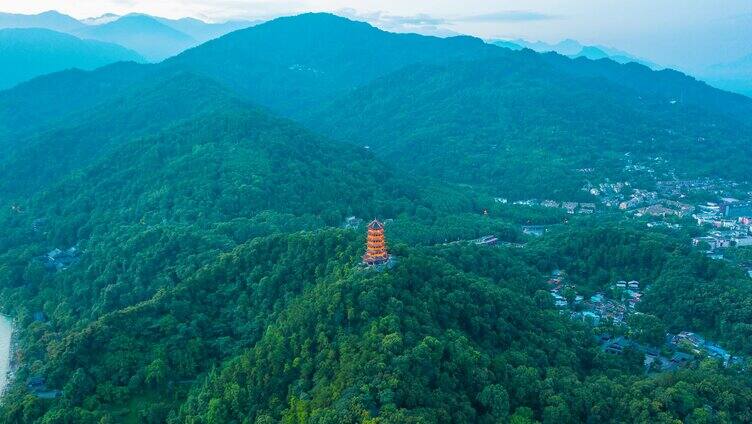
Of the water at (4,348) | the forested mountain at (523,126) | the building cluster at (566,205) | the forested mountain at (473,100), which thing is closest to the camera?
the water at (4,348)

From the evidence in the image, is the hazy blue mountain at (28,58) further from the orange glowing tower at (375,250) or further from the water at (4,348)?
the orange glowing tower at (375,250)

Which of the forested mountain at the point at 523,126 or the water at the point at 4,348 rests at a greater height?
the forested mountain at the point at 523,126

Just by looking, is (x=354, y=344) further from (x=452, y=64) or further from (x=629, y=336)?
(x=452, y=64)

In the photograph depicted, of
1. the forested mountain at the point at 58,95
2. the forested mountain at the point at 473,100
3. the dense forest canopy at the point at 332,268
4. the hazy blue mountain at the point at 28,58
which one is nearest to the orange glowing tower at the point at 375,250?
the dense forest canopy at the point at 332,268

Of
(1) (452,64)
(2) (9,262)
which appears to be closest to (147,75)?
(1) (452,64)

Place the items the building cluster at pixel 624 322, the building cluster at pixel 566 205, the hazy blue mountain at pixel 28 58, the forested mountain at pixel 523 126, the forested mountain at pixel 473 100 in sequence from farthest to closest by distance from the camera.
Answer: the hazy blue mountain at pixel 28 58
the forested mountain at pixel 473 100
the forested mountain at pixel 523 126
the building cluster at pixel 566 205
the building cluster at pixel 624 322

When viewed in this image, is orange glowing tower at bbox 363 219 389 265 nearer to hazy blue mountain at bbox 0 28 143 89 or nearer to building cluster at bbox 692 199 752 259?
building cluster at bbox 692 199 752 259
